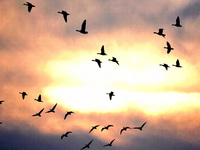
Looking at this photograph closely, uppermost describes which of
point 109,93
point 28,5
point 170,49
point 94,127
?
point 28,5

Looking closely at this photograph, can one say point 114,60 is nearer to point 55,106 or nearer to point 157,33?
point 157,33

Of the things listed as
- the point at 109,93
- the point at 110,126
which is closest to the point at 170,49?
the point at 109,93

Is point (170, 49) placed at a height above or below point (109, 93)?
above

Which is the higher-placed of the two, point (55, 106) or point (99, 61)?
point (99, 61)

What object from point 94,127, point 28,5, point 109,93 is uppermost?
point 28,5

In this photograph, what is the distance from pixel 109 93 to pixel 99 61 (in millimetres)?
9803

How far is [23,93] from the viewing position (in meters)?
107

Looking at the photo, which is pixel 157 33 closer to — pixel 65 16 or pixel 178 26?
pixel 178 26

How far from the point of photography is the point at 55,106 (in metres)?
105

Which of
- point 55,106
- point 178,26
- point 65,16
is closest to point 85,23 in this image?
point 65,16

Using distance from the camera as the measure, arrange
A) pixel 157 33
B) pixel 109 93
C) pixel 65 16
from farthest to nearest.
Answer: pixel 109 93, pixel 157 33, pixel 65 16

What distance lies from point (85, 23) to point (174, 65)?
24004 millimetres

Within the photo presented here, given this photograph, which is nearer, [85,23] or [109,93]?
[85,23]

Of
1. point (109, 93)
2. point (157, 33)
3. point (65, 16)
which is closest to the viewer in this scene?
point (65, 16)
